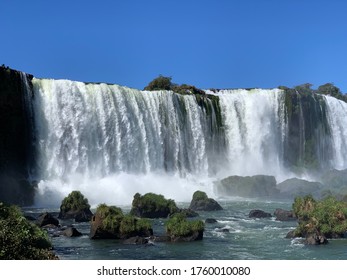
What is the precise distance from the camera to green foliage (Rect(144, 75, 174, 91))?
6956cm

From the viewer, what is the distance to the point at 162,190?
47031 mm

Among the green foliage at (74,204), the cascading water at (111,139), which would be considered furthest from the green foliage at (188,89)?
the green foliage at (74,204)

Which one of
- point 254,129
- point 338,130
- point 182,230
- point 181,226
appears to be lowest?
point 182,230

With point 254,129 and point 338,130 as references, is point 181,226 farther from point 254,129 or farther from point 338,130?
point 338,130

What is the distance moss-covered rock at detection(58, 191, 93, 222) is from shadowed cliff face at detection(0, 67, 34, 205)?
10.0 meters

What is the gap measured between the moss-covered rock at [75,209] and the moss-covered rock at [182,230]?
27.0 ft

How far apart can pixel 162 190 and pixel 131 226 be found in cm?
2128

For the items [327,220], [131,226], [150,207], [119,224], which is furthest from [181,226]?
[150,207]

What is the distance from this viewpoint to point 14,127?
143 ft

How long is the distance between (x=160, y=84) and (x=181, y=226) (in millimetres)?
46050

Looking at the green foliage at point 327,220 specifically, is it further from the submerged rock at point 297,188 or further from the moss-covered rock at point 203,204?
the submerged rock at point 297,188

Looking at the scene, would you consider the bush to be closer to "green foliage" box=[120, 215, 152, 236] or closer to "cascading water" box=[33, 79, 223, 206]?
"green foliage" box=[120, 215, 152, 236]

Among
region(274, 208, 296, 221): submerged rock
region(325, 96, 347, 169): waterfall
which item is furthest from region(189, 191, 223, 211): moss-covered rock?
region(325, 96, 347, 169): waterfall
